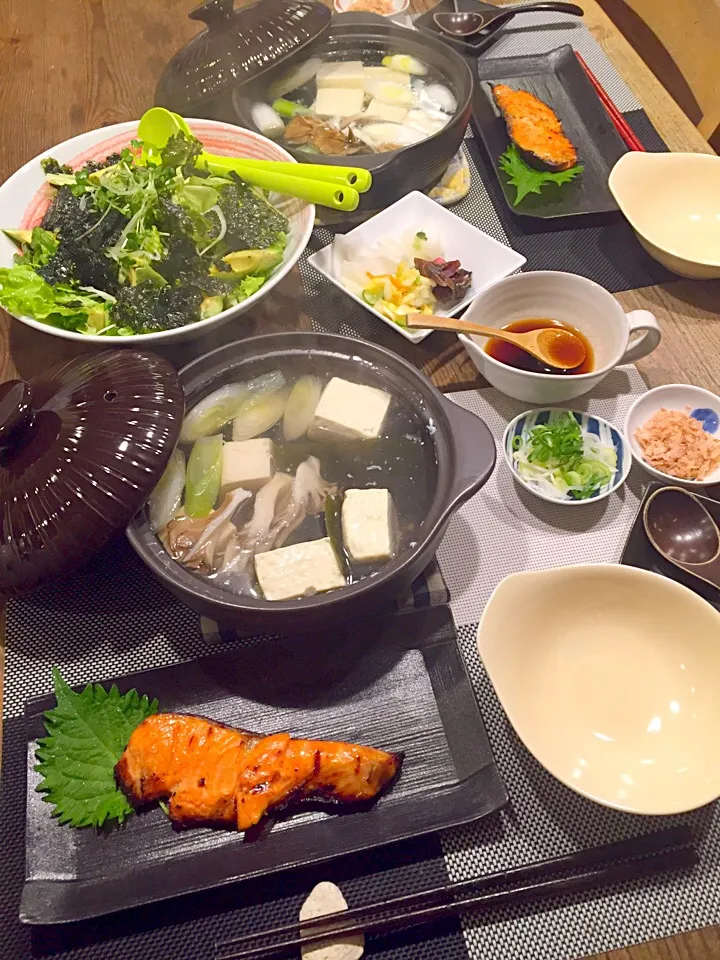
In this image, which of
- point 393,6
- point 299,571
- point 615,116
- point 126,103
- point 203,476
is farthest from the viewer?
point 393,6

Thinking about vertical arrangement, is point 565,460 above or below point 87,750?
above

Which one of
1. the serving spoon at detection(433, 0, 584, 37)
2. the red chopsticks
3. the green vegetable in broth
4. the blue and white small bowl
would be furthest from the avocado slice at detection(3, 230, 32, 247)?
the red chopsticks

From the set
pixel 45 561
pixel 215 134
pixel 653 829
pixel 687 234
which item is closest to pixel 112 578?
pixel 45 561

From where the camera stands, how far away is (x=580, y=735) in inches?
47.3

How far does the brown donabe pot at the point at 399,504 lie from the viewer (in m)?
1.17

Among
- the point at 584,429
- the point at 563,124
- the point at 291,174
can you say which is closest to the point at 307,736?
the point at 584,429

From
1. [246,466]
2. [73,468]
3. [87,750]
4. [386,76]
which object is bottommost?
[87,750]

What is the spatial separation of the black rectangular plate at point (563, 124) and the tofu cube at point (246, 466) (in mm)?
1197

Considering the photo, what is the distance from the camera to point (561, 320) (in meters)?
1.80

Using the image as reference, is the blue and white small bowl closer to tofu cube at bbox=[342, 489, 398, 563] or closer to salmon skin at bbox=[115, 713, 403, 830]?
tofu cube at bbox=[342, 489, 398, 563]

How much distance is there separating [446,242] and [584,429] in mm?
702

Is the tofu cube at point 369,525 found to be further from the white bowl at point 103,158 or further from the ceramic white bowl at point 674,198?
the ceramic white bowl at point 674,198

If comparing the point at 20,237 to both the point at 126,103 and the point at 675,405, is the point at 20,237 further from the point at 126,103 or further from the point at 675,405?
the point at 675,405

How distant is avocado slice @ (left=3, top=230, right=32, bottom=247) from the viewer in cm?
174
